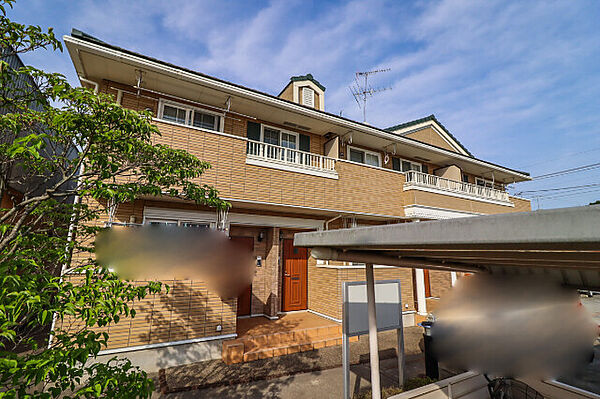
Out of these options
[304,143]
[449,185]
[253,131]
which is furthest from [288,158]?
[449,185]

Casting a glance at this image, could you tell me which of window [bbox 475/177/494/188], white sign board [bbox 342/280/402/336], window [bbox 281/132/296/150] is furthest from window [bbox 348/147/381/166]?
window [bbox 475/177/494/188]

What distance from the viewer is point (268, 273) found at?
888cm

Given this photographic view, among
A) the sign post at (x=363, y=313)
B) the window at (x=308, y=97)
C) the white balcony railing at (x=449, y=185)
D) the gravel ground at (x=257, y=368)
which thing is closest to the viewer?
the sign post at (x=363, y=313)

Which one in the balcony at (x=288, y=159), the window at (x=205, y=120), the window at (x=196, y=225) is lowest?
the window at (x=196, y=225)

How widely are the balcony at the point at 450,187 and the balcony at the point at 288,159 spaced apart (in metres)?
3.76

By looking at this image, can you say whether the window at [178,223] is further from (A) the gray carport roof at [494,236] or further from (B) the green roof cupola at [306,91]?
(B) the green roof cupola at [306,91]

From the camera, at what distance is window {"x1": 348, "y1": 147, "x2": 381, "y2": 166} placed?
11.1m

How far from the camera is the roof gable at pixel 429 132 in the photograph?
14.1m

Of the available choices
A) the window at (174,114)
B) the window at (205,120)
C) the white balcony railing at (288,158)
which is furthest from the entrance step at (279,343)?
the window at (174,114)

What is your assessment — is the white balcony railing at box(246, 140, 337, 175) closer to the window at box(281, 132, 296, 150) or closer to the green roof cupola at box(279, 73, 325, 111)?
the window at box(281, 132, 296, 150)

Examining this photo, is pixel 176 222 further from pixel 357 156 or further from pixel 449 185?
pixel 449 185

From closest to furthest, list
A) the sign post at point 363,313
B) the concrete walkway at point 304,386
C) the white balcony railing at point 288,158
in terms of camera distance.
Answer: the sign post at point 363,313, the concrete walkway at point 304,386, the white balcony railing at point 288,158

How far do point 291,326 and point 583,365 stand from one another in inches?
249

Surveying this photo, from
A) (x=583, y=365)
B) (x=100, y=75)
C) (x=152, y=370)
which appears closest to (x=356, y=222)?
(x=583, y=365)
